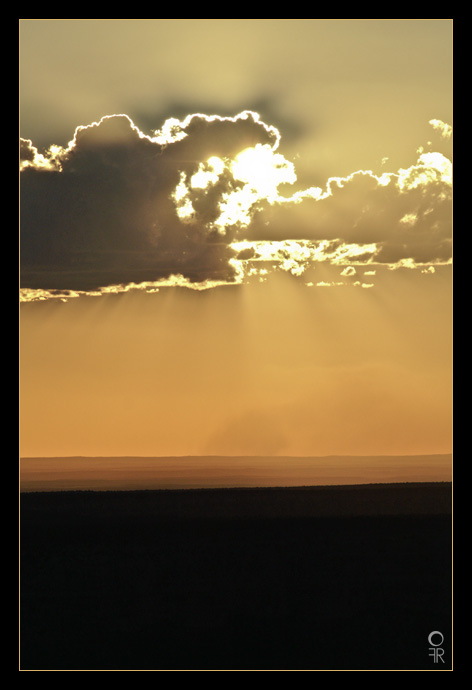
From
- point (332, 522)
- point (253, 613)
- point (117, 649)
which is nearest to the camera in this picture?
point (117, 649)

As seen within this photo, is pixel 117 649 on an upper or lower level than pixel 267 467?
lower

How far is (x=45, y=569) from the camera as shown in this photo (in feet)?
70.1

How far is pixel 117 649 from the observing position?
18047 millimetres

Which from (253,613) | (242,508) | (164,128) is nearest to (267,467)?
(253,613)

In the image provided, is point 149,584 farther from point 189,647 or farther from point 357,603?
point 357,603

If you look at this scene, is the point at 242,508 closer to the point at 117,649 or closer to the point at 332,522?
the point at 332,522

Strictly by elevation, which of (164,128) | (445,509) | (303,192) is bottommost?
(445,509)

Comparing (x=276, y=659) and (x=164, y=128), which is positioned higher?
(x=164, y=128)

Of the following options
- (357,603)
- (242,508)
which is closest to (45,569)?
(357,603)

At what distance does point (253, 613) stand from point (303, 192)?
1062 centimetres

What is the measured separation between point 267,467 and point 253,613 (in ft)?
22.8

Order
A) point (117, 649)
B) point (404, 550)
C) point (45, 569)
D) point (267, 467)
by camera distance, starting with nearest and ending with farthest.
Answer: point (117, 649)
point (45, 569)
point (404, 550)
point (267, 467)

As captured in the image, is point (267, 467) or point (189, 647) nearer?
point (189, 647)

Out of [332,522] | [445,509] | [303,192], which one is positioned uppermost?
[303,192]
